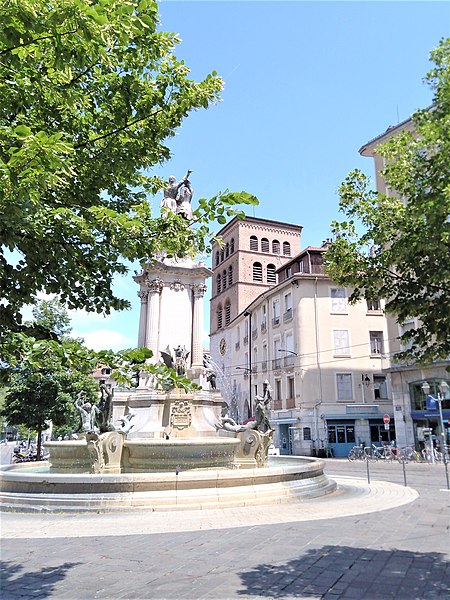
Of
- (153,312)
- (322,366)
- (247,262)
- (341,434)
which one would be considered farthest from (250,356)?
(153,312)

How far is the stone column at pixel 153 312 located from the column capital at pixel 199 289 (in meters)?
1.36

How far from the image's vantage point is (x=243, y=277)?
67.8 m

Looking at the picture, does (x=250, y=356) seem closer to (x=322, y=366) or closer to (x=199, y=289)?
(x=322, y=366)

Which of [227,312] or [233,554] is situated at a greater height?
[227,312]

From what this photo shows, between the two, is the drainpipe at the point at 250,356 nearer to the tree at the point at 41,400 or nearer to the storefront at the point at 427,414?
the storefront at the point at 427,414

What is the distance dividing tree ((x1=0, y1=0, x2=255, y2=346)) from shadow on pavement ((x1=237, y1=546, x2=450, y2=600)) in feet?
12.6

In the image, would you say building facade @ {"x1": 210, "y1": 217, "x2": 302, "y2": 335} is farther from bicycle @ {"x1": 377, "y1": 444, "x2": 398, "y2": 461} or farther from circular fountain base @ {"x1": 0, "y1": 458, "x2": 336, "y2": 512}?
circular fountain base @ {"x1": 0, "y1": 458, "x2": 336, "y2": 512}

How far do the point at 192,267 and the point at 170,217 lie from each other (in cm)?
1349

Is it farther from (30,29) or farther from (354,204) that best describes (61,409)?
(30,29)

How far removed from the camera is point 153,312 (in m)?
18.3

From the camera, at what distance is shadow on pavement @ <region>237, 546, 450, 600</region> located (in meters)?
5.01

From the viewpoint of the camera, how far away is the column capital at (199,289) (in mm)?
18969

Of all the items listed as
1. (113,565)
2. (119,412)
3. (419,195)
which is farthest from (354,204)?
(119,412)

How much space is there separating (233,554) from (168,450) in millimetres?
5847
